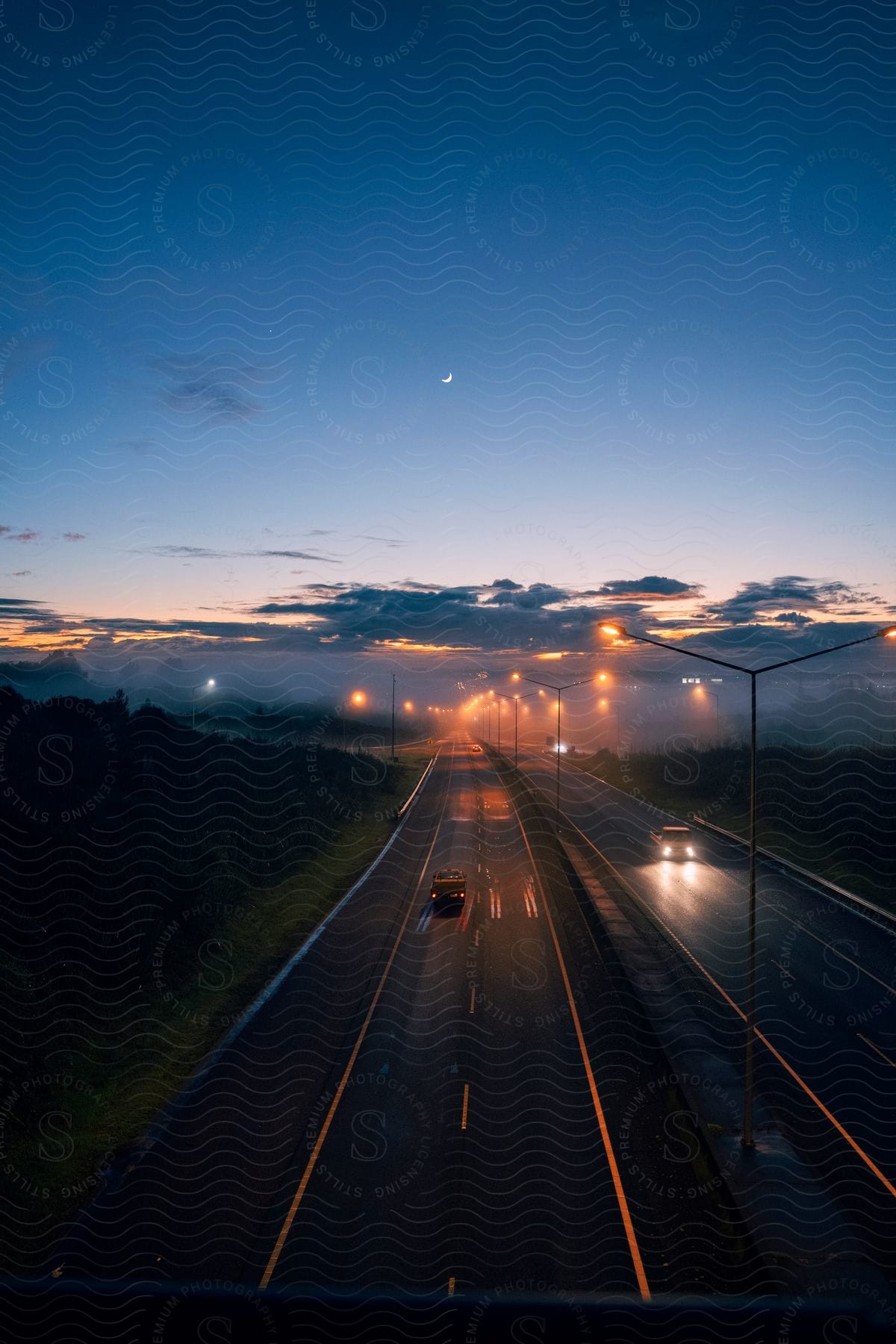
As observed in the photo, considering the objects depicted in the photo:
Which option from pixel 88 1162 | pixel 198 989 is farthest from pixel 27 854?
pixel 88 1162

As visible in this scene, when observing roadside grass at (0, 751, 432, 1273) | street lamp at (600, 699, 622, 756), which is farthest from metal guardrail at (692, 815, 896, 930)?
street lamp at (600, 699, 622, 756)

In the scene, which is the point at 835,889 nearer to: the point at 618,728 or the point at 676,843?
the point at 676,843

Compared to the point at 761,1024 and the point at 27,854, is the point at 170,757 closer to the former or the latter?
the point at 27,854

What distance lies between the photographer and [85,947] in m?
24.2

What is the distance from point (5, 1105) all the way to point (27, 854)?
32.7 ft

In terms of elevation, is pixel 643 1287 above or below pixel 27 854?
below

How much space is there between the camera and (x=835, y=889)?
38.6 m

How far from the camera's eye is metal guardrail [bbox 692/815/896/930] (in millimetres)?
33812

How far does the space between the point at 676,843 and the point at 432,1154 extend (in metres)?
38.1

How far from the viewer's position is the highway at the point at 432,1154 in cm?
1331

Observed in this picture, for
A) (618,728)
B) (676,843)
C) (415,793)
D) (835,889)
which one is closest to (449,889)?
(835,889)

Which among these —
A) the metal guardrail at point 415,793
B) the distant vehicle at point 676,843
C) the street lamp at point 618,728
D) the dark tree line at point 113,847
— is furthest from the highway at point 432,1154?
the street lamp at point 618,728

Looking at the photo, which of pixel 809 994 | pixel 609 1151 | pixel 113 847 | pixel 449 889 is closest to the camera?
pixel 609 1151

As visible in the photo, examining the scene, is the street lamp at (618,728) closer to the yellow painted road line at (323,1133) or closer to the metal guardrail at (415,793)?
the metal guardrail at (415,793)
